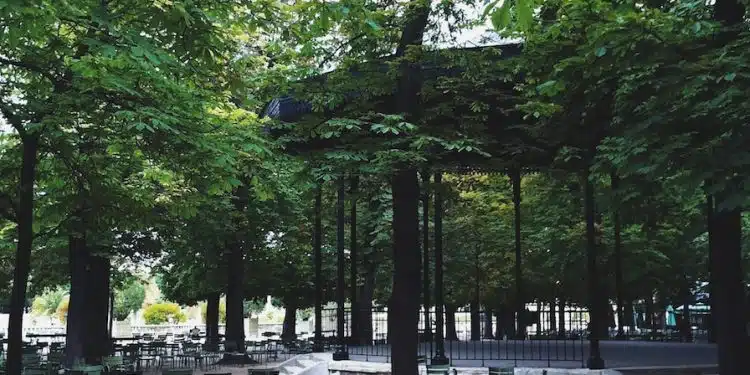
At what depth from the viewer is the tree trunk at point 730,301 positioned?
376 inches

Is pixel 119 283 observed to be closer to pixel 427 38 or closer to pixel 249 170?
pixel 249 170

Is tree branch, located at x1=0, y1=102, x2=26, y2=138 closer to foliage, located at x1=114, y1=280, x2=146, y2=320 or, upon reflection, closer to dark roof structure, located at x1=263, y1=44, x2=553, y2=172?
dark roof structure, located at x1=263, y1=44, x2=553, y2=172

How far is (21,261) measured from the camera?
10406 millimetres

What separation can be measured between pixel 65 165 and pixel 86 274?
36.6ft

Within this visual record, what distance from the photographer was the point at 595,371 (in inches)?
540

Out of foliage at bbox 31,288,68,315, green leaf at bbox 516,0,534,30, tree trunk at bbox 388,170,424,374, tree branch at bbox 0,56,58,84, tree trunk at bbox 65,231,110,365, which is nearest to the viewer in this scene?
green leaf at bbox 516,0,534,30

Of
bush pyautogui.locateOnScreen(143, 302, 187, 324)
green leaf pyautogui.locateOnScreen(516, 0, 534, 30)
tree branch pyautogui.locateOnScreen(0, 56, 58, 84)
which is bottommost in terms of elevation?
bush pyautogui.locateOnScreen(143, 302, 187, 324)

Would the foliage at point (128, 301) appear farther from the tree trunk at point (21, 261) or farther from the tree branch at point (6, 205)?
the tree trunk at point (21, 261)

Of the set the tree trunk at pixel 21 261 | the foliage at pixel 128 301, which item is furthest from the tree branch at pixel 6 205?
the foliage at pixel 128 301

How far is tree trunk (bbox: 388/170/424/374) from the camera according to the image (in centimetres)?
1079

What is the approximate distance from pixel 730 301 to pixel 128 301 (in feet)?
250

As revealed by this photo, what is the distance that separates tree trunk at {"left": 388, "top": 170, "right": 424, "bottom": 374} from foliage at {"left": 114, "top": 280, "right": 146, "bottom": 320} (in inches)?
2617

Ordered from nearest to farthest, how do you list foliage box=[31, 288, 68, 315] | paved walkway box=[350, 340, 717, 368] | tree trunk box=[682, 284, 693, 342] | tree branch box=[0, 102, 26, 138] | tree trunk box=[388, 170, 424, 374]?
tree branch box=[0, 102, 26, 138], tree trunk box=[388, 170, 424, 374], paved walkway box=[350, 340, 717, 368], tree trunk box=[682, 284, 693, 342], foliage box=[31, 288, 68, 315]

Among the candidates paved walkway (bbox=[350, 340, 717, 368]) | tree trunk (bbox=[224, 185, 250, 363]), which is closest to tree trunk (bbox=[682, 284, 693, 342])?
paved walkway (bbox=[350, 340, 717, 368])
